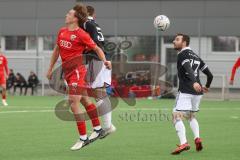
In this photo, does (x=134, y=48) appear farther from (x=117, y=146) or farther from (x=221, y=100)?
(x=117, y=146)

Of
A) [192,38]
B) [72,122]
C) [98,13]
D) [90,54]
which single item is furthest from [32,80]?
[90,54]

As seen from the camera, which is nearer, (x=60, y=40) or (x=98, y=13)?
(x=60, y=40)

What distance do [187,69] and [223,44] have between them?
27.6 meters

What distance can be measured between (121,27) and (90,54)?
2552 cm

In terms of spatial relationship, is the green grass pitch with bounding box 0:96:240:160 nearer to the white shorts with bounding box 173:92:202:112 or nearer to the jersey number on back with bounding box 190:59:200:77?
the white shorts with bounding box 173:92:202:112

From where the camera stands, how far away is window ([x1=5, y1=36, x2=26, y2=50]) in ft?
129

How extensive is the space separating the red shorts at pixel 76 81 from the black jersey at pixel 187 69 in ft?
5.13

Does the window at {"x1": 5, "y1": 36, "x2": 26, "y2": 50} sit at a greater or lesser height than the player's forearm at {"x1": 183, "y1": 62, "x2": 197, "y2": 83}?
greater

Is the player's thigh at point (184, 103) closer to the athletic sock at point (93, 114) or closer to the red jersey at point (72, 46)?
the athletic sock at point (93, 114)

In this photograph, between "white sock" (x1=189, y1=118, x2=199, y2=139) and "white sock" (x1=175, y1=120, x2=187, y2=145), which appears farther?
"white sock" (x1=189, y1=118, x2=199, y2=139)

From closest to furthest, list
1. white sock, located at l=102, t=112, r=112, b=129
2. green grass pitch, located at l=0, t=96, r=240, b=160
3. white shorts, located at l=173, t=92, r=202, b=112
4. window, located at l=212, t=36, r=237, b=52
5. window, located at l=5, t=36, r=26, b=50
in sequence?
green grass pitch, located at l=0, t=96, r=240, b=160
white shorts, located at l=173, t=92, r=202, b=112
white sock, located at l=102, t=112, r=112, b=129
window, located at l=212, t=36, r=237, b=52
window, located at l=5, t=36, r=26, b=50

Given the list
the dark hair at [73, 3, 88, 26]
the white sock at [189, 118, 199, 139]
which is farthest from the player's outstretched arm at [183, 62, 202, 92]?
the dark hair at [73, 3, 88, 26]

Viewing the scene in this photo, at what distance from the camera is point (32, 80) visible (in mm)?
35656

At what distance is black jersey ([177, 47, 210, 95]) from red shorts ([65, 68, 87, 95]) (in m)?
1.56
